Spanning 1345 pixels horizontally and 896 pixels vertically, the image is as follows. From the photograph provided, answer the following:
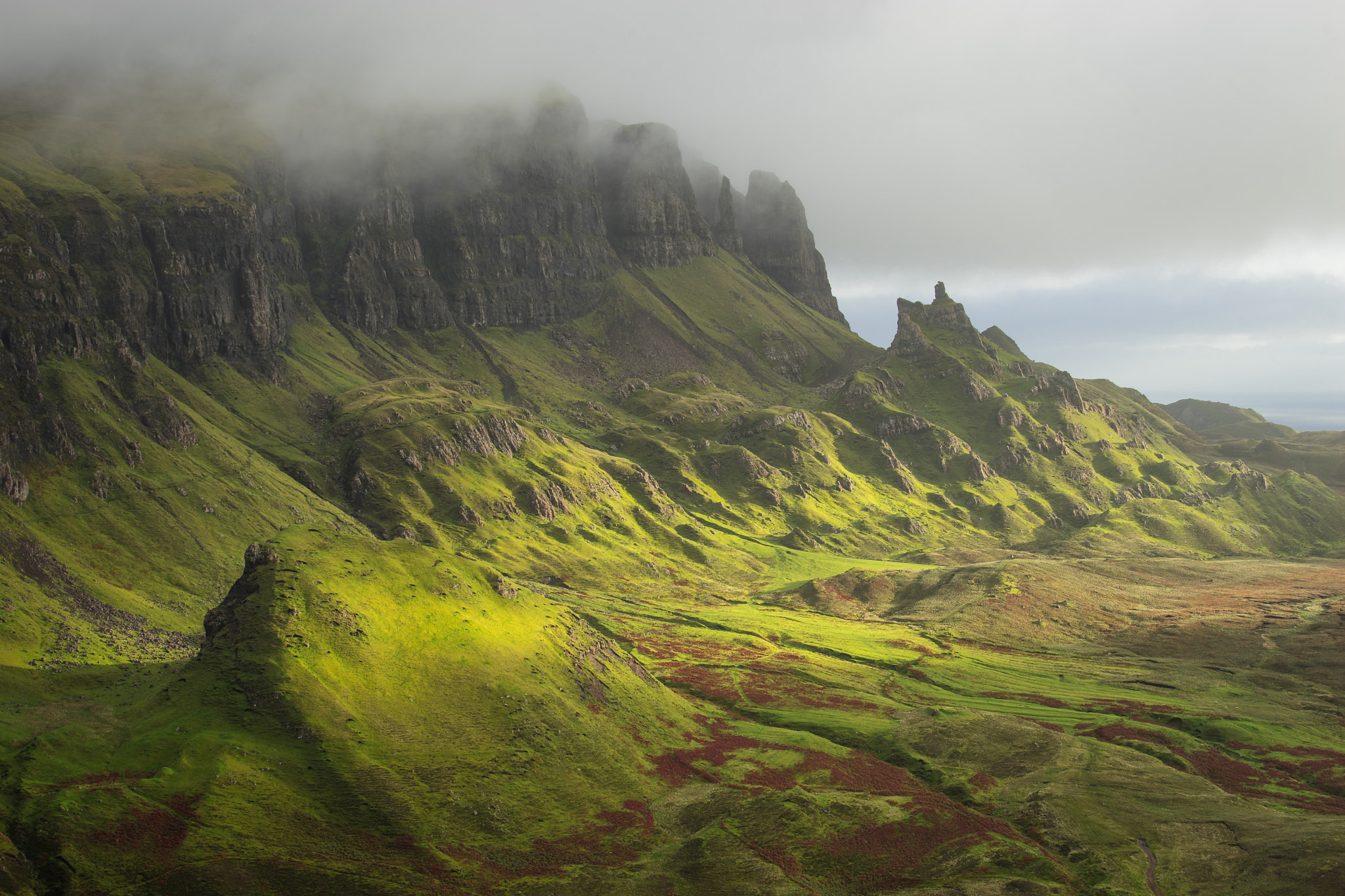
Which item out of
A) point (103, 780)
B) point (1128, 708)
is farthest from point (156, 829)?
point (1128, 708)

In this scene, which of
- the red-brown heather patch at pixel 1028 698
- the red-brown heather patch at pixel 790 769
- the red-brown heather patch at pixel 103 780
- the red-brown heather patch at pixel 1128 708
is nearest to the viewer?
the red-brown heather patch at pixel 103 780

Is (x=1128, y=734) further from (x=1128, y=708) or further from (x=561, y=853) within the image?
(x=561, y=853)

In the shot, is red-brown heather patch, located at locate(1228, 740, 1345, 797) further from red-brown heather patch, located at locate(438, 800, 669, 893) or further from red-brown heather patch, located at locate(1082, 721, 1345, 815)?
red-brown heather patch, located at locate(438, 800, 669, 893)

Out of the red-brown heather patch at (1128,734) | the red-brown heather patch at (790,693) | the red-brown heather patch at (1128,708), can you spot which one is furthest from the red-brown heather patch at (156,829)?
the red-brown heather patch at (1128,708)

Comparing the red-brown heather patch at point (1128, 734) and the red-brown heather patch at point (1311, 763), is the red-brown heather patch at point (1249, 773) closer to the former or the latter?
the red-brown heather patch at point (1128, 734)

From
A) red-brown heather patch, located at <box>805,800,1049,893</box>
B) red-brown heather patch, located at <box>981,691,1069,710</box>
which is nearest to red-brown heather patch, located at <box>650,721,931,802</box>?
red-brown heather patch, located at <box>805,800,1049,893</box>

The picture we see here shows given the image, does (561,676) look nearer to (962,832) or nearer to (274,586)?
(274,586)

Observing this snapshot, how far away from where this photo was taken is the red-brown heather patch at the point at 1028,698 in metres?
178

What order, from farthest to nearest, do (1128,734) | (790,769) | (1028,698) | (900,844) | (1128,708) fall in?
(1028,698)
(1128,708)
(1128,734)
(790,769)
(900,844)

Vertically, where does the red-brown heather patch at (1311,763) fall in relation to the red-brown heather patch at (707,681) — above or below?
below

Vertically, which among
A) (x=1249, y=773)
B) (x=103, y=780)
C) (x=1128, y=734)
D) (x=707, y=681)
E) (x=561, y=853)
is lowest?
(x=1249, y=773)

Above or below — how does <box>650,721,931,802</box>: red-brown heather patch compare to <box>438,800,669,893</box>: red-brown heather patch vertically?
below

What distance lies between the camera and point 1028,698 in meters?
183

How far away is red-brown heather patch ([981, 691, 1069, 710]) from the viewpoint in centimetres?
17762
